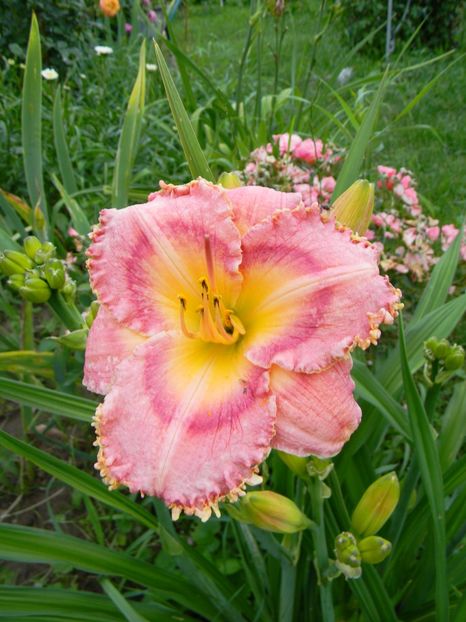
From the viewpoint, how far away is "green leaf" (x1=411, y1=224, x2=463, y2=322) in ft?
3.71

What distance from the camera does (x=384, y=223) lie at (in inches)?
65.6

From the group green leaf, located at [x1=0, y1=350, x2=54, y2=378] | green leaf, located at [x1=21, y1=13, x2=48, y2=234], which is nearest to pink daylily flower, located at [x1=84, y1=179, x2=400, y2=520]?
green leaf, located at [x1=0, y1=350, x2=54, y2=378]

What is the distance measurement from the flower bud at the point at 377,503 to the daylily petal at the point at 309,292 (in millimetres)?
235

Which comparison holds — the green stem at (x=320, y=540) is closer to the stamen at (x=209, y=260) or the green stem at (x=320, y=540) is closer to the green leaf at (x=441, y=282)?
the stamen at (x=209, y=260)

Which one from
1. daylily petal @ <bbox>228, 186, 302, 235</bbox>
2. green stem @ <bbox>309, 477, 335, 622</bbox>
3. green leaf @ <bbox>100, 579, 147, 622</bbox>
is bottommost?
green leaf @ <bbox>100, 579, 147, 622</bbox>

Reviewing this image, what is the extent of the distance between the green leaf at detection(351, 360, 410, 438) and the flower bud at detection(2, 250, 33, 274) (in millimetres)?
470

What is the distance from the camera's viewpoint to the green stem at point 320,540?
0.75 meters

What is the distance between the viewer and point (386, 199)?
179 cm

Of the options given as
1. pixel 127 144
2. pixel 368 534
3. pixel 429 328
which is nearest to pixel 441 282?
pixel 429 328

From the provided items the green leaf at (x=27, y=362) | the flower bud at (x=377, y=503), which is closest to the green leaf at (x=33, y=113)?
the green leaf at (x=27, y=362)

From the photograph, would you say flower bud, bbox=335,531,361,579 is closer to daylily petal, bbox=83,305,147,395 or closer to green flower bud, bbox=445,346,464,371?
green flower bud, bbox=445,346,464,371

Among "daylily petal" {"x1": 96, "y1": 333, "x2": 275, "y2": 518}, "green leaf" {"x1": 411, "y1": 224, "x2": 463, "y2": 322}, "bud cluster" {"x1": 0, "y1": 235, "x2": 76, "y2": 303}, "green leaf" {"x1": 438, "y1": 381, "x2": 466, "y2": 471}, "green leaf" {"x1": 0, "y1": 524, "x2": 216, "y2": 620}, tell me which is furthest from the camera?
"green leaf" {"x1": 411, "y1": 224, "x2": 463, "y2": 322}

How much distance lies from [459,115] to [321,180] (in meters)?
2.43

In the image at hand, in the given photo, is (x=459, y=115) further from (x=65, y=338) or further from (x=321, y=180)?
(x=65, y=338)
